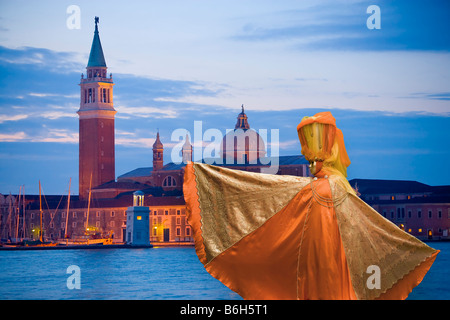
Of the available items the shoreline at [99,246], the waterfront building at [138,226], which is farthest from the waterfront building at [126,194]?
the waterfront building at [138,226]

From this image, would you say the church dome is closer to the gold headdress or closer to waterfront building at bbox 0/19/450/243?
waterfront building at bbox 0/19/450/243

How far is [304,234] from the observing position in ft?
20.8

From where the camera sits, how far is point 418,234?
225ft

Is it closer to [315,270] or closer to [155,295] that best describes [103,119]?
[155,295]

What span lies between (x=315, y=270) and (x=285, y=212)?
492 millimetres

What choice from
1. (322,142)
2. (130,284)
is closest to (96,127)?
(130,284)

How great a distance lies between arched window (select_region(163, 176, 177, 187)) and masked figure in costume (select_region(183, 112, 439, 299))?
71.4 m

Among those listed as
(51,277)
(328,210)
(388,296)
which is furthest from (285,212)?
(51,277)

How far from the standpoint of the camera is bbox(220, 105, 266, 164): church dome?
71438 millimetres

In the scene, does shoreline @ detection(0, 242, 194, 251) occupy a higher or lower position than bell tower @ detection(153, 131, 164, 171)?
lower

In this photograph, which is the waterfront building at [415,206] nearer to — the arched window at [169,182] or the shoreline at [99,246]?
the arched window at [169,182]

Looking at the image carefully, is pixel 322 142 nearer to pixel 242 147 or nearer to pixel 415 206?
pixel 415 206

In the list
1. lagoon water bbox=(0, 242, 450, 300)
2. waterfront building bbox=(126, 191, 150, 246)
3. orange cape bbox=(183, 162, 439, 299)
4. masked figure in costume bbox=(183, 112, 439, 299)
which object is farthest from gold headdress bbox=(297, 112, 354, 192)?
waterfront building bbox=(126, 191, 150, 246)
